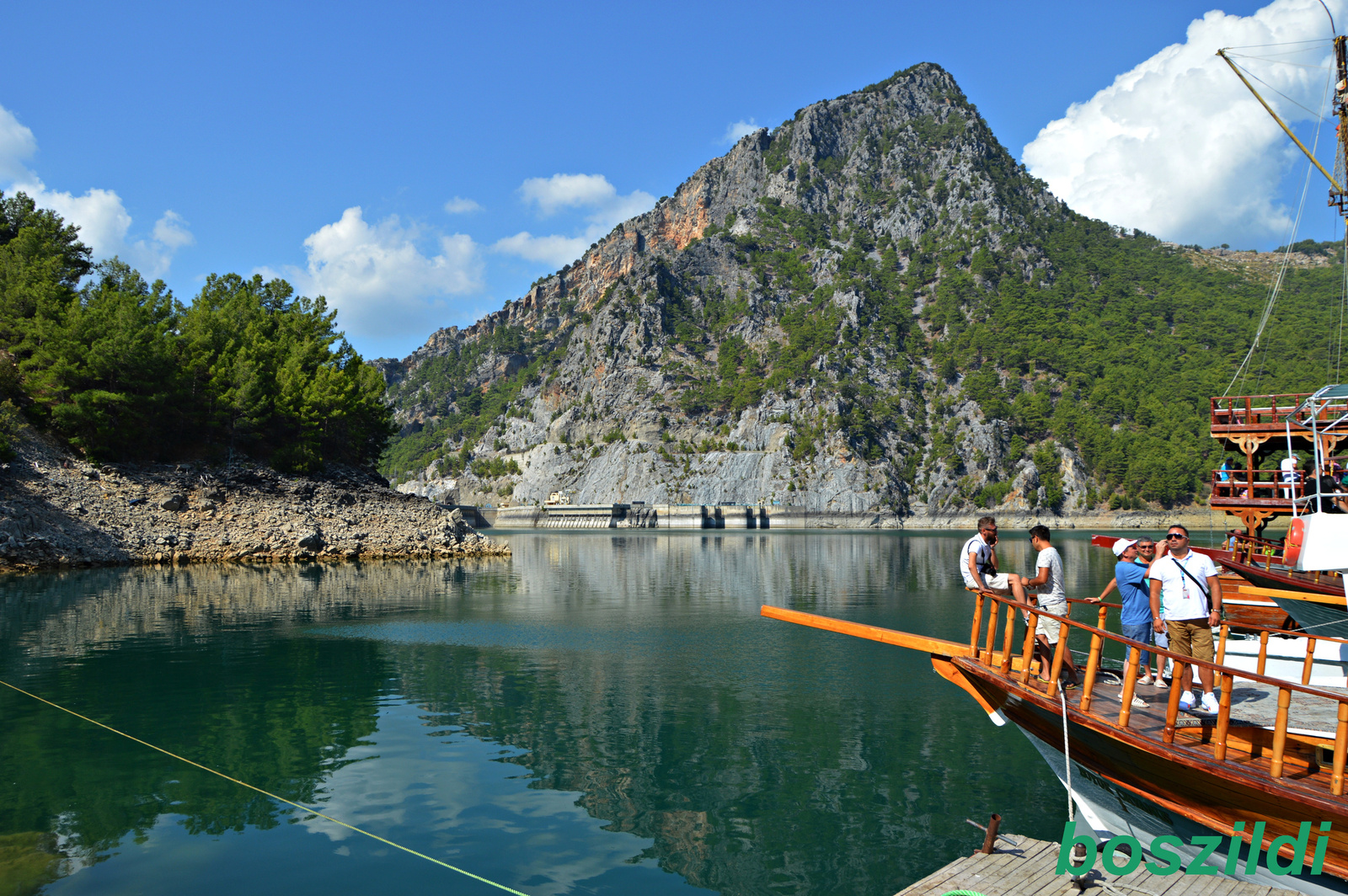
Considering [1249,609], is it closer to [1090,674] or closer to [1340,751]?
[1090,674]

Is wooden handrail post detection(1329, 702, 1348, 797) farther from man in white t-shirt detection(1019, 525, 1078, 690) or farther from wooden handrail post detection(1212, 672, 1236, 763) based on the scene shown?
man in white t-shirt detection(1019, 525, 1078, 690)

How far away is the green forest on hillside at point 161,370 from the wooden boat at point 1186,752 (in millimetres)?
58315

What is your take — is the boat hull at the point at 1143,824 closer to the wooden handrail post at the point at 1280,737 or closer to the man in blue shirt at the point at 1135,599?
the wooden handrail post at the point at 1280,737

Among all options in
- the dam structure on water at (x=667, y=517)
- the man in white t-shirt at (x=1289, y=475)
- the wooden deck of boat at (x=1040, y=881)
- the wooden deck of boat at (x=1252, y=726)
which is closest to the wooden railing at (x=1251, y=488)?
the man in white t-shirt at (x=1289, y=475)

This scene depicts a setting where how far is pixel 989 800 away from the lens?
1173 centimetres

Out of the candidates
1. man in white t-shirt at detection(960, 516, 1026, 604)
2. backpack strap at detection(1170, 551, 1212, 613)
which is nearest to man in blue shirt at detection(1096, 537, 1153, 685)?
backpack strap at detection(1170, 551, 1212, 613)

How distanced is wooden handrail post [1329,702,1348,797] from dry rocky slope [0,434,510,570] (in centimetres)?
5661

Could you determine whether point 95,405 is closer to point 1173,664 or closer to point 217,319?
point 217,319

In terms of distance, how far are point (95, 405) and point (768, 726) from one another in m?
57.1

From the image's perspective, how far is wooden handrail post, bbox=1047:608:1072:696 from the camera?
29.3 ft

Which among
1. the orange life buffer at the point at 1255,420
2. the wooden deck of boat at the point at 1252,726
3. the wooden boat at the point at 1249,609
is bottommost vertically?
the wooden boat at the point at 1249,609

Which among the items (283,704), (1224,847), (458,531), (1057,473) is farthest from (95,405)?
(1057,473)

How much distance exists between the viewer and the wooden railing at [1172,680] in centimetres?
702

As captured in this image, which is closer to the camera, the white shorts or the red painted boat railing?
the white shorts
